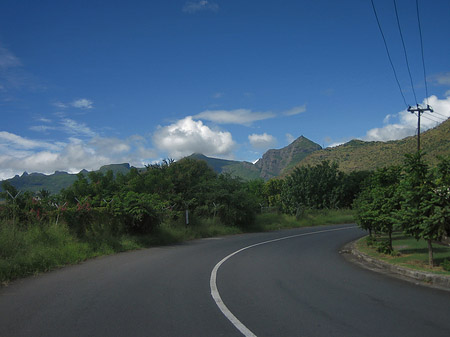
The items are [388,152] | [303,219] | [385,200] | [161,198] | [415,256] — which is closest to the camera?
[415,256]

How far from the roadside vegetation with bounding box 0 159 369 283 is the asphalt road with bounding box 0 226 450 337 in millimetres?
1448

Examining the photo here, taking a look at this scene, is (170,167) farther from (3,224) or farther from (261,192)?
(261,192)

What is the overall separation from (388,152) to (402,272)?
70419mm

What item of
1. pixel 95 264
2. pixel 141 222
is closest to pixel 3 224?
pixel 95 264

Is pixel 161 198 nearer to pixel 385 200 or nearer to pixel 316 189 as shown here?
pixel 385 200

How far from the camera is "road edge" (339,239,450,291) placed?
358 inches

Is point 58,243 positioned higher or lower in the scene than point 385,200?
lower

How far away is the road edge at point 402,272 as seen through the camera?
9.09 m

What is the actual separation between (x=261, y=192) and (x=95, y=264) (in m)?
83.3

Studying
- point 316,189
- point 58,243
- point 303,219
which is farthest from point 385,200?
point 316,189

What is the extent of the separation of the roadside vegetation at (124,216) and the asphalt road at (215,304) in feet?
4.75

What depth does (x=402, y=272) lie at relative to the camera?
10.7 meters

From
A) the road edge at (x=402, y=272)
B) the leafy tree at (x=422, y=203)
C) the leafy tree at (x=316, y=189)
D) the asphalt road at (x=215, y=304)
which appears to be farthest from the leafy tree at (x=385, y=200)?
the leafy tree at (x=316, y=189)

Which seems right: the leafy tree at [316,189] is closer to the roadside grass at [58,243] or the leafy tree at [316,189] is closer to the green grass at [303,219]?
the green grass at [303,219]
